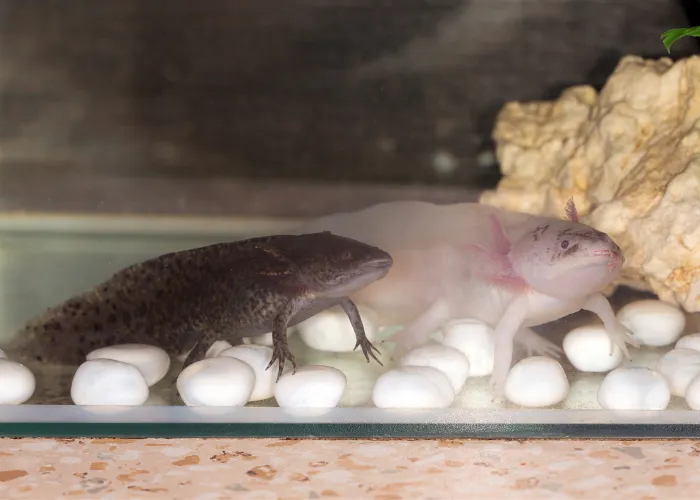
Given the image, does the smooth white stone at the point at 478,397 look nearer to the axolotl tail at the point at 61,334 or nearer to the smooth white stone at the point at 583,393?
the smooth white stone at the point at 583,393

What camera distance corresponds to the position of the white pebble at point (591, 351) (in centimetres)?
142

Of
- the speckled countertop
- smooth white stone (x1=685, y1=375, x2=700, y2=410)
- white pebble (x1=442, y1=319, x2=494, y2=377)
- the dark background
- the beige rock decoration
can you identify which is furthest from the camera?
the dark background

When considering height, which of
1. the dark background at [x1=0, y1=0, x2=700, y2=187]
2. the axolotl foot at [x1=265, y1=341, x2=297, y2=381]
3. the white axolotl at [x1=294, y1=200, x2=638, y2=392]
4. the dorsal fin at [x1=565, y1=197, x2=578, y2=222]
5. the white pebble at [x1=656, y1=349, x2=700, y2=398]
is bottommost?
the white pebble at [x1=656, y1=349, x2=700, y2=398]

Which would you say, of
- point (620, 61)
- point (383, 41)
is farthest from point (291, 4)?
point (620, 61)

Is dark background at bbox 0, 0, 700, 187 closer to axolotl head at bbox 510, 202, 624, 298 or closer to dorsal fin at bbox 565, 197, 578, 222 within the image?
dorsal fin at bbox 565, 197, 578, 222

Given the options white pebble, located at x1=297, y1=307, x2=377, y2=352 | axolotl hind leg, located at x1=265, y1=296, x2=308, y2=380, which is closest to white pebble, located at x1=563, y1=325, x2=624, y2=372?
white pebble, located at x1=297, y1=307, x2=377, y2=352

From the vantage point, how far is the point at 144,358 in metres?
1.36

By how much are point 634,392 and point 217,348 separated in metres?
0.82

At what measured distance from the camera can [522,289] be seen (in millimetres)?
1529

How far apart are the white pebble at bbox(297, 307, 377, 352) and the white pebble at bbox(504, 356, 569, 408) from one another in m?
0.41

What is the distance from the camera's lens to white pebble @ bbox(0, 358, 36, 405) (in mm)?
1191

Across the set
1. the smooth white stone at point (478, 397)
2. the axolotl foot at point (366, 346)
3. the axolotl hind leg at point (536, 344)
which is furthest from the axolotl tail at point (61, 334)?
the axolotl hind leg at point (536, 344)

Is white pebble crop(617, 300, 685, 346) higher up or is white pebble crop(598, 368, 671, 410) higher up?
white pebble crop(617, 300, 685, 346)

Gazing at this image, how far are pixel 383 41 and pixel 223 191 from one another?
656mm
